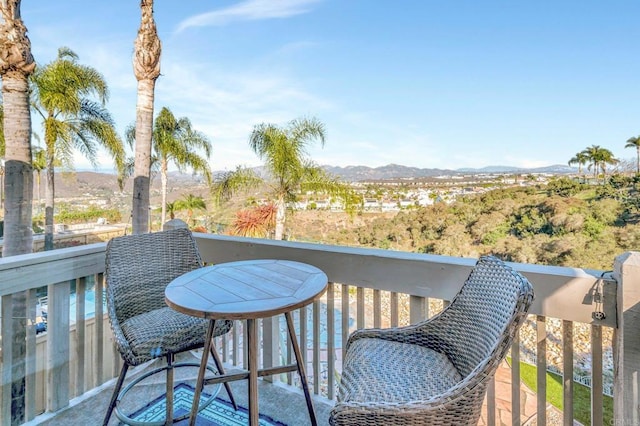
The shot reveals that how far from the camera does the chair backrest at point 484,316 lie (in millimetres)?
1052

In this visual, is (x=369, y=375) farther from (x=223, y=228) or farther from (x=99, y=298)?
(x=223, y=228)

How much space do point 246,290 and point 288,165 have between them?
26.5ft

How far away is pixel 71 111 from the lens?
995 centimetres

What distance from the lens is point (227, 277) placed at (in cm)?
171

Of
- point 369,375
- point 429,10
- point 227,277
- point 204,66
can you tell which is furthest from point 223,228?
point 369,375

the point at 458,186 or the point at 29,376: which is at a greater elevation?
the point at 458,186

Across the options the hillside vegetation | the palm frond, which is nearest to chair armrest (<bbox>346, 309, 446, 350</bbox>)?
the hillside vegetation

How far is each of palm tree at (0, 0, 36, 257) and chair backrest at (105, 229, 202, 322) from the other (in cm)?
340

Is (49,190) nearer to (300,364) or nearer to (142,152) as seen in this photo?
(142,152)

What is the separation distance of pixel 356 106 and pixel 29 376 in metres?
12.5

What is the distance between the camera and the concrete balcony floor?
194 centimetres

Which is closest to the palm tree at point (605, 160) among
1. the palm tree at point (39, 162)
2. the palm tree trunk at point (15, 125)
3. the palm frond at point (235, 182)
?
the palm frond at point (235, 182)

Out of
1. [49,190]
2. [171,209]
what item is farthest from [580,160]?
[49,190]

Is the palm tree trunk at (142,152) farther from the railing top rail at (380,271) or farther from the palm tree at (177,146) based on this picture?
the palm tree at (177,146)
